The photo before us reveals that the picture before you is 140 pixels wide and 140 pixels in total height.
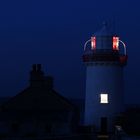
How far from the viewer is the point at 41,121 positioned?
40844 millimetres

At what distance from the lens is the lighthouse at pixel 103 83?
40.9 m

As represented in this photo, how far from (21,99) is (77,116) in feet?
13.4

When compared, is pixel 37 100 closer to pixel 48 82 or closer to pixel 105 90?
pixel 48 82

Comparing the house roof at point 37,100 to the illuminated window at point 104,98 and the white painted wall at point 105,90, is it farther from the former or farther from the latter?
the illuminated window at point 104,98

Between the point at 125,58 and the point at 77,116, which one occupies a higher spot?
the point at 125,58

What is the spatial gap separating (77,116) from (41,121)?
10.9 ft

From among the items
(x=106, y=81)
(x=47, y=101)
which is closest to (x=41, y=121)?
(x=47, y=101)

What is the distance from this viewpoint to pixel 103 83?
4097 centimetres

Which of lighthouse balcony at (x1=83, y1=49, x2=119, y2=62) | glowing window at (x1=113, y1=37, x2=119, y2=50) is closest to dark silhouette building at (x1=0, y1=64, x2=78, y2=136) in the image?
lighthouse balcony at (x1=83, y1=49, x2=119, y2=62)

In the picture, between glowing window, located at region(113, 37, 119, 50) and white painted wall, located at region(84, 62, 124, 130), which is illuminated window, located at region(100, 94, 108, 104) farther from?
glowing window, located at region(113, 37, 119, 50)

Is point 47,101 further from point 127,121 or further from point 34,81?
point 127,121

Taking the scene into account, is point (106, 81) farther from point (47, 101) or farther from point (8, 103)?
point (8, 103)

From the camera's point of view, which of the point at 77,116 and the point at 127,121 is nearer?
the point at 127,121

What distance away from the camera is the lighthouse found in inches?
1612
